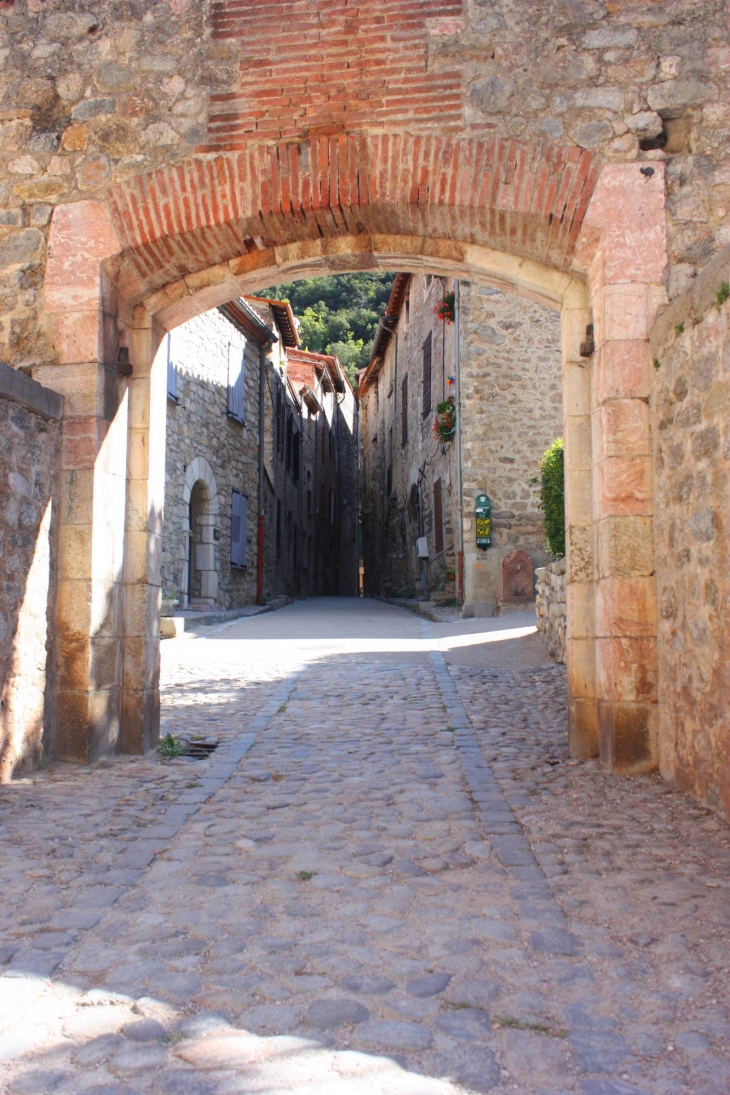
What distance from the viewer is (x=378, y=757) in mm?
4785

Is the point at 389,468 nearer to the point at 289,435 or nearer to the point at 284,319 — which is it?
the point at 289,435

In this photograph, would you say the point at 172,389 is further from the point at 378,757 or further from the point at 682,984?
the point at 682,984

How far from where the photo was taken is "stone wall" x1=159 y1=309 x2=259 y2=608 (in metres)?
13.6

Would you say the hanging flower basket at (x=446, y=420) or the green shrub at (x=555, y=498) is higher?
the hanging flower basket at (x=446, y=420)

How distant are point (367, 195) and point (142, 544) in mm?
2301

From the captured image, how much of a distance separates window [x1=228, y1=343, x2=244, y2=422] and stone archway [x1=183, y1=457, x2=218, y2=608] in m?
1.79

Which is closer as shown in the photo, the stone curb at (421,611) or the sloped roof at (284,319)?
the stone curb at (421,611)

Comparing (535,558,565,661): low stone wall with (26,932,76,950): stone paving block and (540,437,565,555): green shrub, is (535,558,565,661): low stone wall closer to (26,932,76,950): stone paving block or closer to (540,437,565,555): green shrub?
(540,437,565,555): green shrub

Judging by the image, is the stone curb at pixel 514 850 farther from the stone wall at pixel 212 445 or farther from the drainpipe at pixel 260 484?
the drainpipe at pixel 260 484

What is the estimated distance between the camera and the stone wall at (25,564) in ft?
13.7

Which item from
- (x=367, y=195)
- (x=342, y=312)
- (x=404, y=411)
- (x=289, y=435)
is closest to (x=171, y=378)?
(x=367, y=195)

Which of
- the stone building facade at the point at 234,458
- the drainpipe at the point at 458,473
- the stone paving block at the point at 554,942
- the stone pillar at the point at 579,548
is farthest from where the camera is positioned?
the drainpipe at the point at 458,473

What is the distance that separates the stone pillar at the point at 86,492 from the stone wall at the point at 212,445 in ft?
26.4

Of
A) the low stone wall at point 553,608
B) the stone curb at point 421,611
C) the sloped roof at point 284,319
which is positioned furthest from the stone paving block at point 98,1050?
the sloped roof at point 284,319
